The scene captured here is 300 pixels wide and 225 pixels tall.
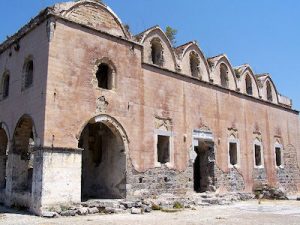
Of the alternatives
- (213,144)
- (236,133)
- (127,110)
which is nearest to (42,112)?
(127,110)

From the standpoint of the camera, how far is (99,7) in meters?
13.3

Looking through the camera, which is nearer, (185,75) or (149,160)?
(149,160)

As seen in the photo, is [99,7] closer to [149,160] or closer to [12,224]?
[149,160]

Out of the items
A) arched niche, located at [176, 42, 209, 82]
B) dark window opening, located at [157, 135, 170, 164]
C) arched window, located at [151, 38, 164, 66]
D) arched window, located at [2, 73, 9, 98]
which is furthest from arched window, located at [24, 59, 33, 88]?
arched niche, located at [176, 42, 209, 82]

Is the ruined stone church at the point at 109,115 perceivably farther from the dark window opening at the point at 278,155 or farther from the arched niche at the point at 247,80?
the dark window opening at the point at 278,155

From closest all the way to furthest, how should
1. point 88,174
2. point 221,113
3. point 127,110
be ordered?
point 127,110 < point 88,174 < point 221,113

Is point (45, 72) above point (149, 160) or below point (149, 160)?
above

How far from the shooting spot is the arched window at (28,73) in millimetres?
13055

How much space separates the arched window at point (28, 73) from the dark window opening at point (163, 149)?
→ 208 inches

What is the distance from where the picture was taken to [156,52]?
15.5 m

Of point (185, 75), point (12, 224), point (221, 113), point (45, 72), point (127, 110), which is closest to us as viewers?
point (12, 224)

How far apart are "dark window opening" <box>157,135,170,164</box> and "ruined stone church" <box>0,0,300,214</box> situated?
4 centimetres

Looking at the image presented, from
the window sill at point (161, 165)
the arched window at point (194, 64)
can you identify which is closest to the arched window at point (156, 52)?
the arched window at point (194, 64)

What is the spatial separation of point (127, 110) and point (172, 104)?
2.47 metres
